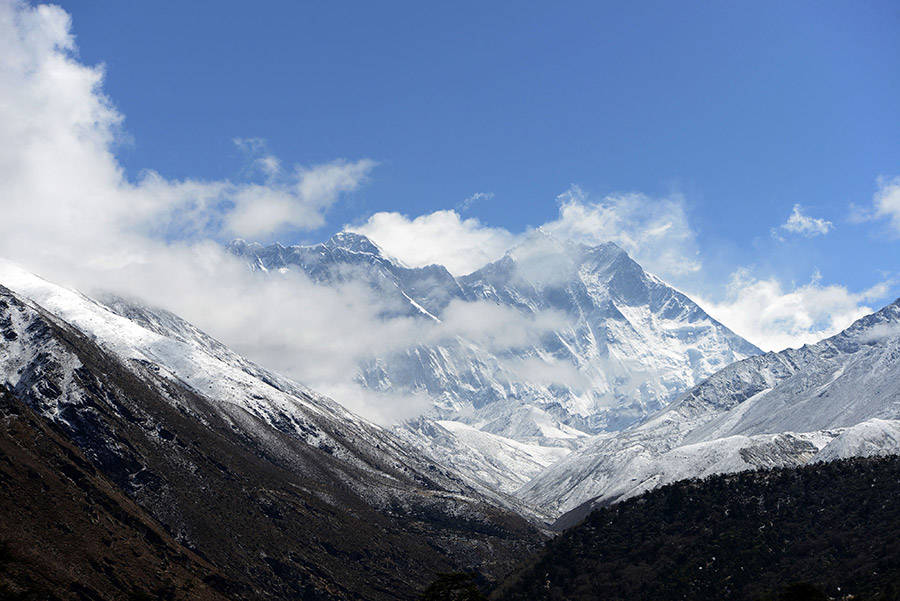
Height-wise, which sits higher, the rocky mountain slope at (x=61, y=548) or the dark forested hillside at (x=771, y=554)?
the dark forested hillside at (x=771, y=554)

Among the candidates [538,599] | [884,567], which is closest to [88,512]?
[538,599]

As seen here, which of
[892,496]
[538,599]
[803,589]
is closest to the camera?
[803,589]

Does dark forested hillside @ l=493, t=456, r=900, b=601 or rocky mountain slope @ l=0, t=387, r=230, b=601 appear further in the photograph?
dark forested hillside @ l=493, t=456, r=900, b=601

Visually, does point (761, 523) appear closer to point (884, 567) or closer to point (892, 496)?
point (892, 496)

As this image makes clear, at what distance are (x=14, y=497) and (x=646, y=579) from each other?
13788 cm

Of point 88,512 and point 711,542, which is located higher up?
point 711,542

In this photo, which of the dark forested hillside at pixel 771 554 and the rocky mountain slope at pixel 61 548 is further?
the dark forested hillside at pixel 771 554

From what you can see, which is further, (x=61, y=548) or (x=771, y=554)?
(x=771, y=554)

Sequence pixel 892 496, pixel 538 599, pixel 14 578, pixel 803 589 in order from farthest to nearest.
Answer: pixel 538 599 → pixel 892 496 → pixel 14 578 → pixel 803 589

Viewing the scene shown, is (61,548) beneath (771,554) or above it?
beneath

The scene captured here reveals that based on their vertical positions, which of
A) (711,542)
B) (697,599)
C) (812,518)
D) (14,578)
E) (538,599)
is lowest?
(14,578)

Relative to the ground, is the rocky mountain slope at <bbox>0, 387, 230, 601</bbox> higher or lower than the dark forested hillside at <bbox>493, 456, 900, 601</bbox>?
lower

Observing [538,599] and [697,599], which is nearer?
[697,599]

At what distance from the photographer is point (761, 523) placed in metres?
191
